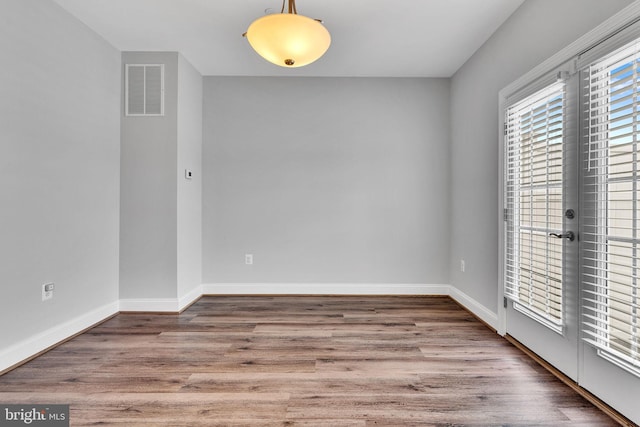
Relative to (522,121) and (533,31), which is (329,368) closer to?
(522,121)

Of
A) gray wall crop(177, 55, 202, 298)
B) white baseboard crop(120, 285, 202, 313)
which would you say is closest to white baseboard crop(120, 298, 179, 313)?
white baseboard crop(120, 285, 202, 313)

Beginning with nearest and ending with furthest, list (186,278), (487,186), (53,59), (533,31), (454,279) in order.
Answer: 1. (533,31)
2. (53,59)
3. (487,186)
4. (186,278)
5. (454,279)

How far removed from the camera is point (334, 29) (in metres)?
2.82

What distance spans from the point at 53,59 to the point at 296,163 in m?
2.35

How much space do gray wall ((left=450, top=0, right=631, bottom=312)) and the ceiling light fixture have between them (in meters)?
1.51

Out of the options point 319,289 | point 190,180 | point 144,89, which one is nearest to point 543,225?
point 319,289

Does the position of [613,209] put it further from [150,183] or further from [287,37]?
[150,183]

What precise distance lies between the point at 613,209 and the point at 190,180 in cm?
356

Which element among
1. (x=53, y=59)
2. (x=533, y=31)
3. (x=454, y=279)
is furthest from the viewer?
(x=454, y=279)

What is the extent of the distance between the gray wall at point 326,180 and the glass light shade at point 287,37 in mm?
1854

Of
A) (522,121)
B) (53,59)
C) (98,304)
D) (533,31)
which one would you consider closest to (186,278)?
(98,304)

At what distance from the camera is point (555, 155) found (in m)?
2.09

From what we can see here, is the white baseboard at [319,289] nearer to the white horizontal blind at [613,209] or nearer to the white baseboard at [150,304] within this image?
the white baseboard at [150,304]

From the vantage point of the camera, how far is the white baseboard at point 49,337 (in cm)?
213
